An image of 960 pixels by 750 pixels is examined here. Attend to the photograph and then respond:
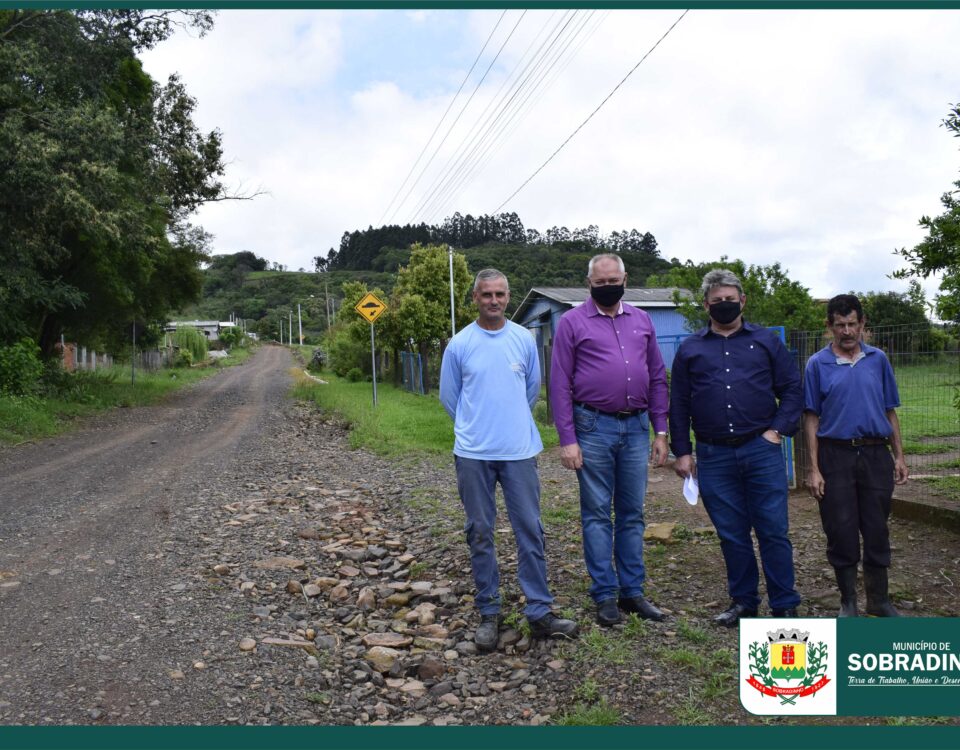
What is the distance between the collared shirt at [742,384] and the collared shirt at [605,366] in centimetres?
26

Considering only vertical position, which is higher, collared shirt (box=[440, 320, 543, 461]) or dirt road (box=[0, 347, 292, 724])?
collared shirt (box=[440, 320, 543, 461])

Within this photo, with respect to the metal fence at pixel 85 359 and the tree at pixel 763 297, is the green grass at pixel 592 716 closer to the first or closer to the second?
the tree at pixel 763 297

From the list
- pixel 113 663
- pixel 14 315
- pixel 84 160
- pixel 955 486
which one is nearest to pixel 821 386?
pixel 955 486

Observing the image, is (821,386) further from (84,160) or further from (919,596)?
(84,160)

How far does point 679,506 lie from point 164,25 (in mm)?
17947

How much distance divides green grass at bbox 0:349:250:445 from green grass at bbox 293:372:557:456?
226 inches

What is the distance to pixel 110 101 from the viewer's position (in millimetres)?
19297

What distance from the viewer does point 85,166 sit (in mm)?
15609

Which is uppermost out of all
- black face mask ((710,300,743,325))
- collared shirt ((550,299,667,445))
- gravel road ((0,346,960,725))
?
black face mask ((710,300,743,325))

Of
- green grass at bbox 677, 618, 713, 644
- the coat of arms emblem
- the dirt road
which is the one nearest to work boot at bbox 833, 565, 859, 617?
green grass at bbox 677, 618, 713, 644

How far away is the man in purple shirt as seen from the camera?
466cm

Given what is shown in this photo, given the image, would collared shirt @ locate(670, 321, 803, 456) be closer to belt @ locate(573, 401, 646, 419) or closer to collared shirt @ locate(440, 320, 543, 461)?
belt @ locate(573, 401, 646, 419)

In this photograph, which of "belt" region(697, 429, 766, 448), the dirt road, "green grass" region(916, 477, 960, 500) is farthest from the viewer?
"green grass" region(916, 477, 960, 500)

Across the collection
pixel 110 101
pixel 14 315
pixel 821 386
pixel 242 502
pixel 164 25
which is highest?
pixel 164 25
